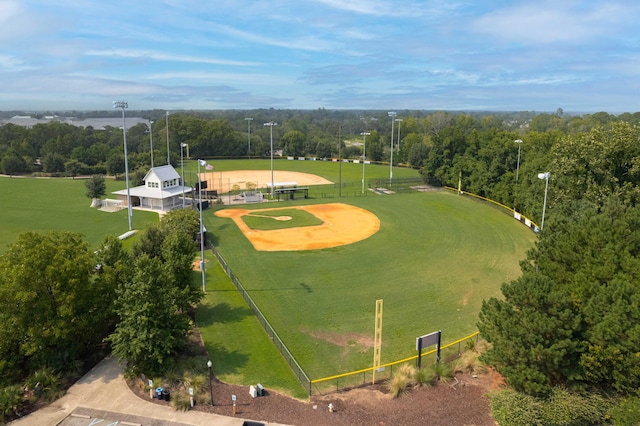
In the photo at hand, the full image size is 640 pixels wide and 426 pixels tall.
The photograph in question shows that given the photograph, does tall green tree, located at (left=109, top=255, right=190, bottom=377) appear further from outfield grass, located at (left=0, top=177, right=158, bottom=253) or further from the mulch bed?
outfield grass, located at (left=0, top=177, right=158, bottom=253)

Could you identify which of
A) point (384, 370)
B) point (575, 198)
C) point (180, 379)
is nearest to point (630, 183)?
point (575, 198)

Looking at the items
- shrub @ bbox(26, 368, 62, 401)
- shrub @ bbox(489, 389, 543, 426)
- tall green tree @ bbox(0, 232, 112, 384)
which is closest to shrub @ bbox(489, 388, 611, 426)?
shrub @ bbox(489, 389, 543, 426)

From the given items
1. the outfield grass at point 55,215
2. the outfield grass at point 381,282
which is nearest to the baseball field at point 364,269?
the outfield grass at point 381,282

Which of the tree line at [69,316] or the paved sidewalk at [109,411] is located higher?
the tree line at [69,316]

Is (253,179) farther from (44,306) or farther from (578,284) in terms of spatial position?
(578,284)

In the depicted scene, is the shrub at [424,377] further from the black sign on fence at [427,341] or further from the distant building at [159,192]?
the distant building at [159,192]

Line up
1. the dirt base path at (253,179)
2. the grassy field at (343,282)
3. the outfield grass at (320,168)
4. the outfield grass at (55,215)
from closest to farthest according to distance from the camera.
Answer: the grassy field at (343,282)
the outfield grass at (55,215)
the dirt base path at (253,179)
the outfield grass at (320,168)

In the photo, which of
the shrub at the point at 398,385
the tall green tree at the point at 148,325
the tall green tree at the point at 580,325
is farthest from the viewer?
the tall green tree at the point at 148,325

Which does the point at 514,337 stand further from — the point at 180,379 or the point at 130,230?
the point at 130,230
